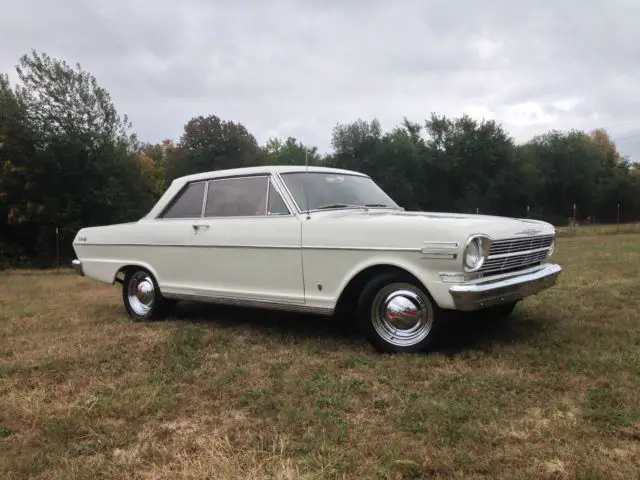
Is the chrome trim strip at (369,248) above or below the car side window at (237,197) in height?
below

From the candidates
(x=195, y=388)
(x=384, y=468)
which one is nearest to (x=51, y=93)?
(x=195, y=388)

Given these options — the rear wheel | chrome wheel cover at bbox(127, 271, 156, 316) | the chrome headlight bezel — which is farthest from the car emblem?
chrome wheel cover at bbox(127, 271, 156, 316)

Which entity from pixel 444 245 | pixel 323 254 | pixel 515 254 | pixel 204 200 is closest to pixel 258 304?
pixel 323 254

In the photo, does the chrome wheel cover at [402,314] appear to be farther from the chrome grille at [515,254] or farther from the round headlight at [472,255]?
the chrome grille at [515,254]

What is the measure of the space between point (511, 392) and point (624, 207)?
55986 mm

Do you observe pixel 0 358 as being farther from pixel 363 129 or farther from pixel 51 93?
pixel 363 129

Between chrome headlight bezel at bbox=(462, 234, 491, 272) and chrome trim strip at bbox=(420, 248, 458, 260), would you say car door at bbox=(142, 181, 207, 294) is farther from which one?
chrome headlight bezel at bbox=(462, 234, 491, 272)

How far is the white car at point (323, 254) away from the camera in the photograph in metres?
3.96

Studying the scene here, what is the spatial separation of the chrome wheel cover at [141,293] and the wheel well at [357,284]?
2391 millimetres

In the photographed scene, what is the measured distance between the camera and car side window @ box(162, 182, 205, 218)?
563 cm

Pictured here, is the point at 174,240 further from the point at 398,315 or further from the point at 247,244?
the point at 398,315

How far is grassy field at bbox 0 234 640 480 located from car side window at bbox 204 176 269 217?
1155mm

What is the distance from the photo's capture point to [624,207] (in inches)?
2037

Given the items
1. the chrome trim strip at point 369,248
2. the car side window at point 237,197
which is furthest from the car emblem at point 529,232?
the car side window at point 237,197
